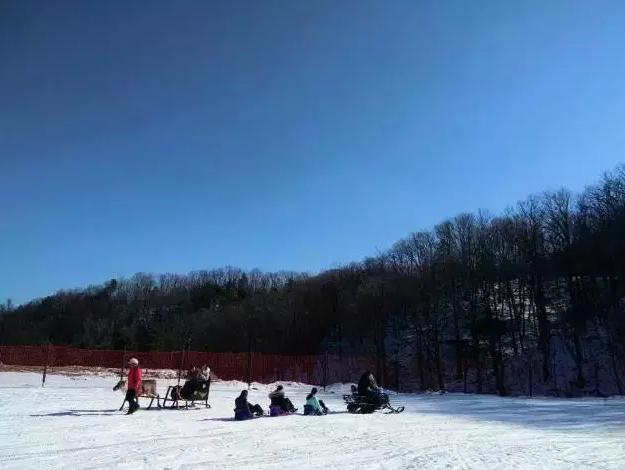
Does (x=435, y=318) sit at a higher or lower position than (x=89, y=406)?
higher

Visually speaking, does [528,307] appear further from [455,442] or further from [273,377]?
[455,442]

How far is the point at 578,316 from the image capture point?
48.7 meters

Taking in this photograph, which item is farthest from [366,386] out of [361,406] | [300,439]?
[300,439]

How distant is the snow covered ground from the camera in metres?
8.48

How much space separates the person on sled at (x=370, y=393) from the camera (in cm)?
1864

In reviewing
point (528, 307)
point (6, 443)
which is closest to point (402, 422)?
point (6, 443)

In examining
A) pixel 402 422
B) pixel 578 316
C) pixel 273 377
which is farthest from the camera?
pixel 578 316

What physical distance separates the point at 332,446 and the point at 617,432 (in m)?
7.18

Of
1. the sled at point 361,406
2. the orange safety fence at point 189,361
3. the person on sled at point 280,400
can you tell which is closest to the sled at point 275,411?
the person on sled at point 280,400

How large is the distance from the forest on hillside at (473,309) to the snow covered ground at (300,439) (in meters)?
29.6

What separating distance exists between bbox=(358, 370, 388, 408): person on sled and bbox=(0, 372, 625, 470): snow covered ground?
105cm

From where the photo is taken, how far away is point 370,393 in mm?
18750

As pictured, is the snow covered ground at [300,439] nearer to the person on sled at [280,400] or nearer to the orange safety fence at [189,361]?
the person on sled at [280,400]

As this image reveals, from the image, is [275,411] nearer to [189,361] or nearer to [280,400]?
[280,400]
